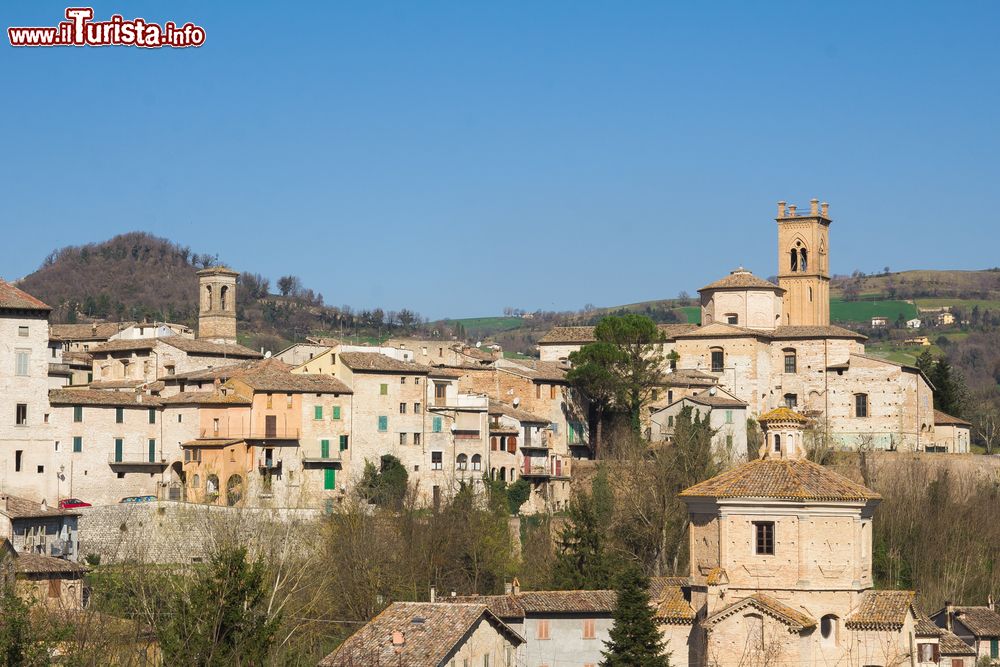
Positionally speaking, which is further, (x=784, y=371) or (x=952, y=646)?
(x=784, y=371)

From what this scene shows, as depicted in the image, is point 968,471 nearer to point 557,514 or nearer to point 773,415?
point 557,514

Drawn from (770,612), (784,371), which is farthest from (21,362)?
(784,371)

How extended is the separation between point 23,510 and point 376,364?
18104mm

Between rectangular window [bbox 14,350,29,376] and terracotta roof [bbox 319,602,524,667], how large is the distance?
20.5 metres

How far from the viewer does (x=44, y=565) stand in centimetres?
4212

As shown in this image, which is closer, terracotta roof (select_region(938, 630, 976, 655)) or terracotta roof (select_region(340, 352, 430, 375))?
terracotta roof (select_region(938, 630, 976, 655))

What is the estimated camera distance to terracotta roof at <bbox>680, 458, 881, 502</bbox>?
129ft

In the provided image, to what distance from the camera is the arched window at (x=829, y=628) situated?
3891cm

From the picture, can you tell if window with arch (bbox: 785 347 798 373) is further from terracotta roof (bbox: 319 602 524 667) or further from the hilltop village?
terracotta roof (bbox: 319 602 524 667)

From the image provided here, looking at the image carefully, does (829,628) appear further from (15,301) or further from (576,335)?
(576,335)

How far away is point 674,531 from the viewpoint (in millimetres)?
56219

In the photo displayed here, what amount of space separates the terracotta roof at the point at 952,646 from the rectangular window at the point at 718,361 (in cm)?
2806

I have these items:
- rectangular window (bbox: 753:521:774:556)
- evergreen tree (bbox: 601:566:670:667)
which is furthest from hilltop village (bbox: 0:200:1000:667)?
evergreen tree (bbox: 601:566:670:667)

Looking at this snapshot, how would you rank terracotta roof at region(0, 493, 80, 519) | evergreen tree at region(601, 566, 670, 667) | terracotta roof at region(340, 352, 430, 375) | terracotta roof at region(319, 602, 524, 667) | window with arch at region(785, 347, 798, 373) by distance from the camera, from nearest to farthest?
terracotta roof at region(319, 602, 524, 667) → evergreen tree at region(601, 566, 670, 667) → terracotta roof at region(0, 493, 80, 519) → terracotta roof at region(340, 352, 430, 375) → window with arch at region(785, 347, 798, 373)
